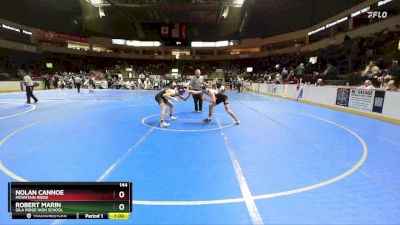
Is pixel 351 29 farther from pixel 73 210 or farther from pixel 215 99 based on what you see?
pixel 73 210

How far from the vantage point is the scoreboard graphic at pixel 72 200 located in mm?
2186

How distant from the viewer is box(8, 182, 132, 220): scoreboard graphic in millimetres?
2186

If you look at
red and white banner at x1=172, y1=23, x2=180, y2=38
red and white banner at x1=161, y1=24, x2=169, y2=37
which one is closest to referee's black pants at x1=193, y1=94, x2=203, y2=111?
red and white banner at x1=172, y1=23, x2=180, y2=38

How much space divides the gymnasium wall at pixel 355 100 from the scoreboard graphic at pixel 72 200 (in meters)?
11.8

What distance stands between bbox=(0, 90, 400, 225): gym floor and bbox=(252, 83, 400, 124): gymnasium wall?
2.25m

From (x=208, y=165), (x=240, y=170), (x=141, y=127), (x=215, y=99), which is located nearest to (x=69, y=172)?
(x=208, y=165)

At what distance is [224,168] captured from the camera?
4.96 m

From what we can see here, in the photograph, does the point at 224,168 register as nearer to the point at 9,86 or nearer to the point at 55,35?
the point at 9,86

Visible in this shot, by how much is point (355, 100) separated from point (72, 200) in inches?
570


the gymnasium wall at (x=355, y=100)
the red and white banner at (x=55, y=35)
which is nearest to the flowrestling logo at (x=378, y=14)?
the gymnasium wall at (x=355, y=100)

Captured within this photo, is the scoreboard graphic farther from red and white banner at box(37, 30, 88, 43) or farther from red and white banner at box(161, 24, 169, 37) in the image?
red and white banner at box(37, 30, 88, 43)

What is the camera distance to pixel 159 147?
635 cm

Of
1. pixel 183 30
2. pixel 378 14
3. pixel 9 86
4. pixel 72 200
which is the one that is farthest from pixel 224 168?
pixel 183 30

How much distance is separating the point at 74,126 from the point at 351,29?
32964 mm
